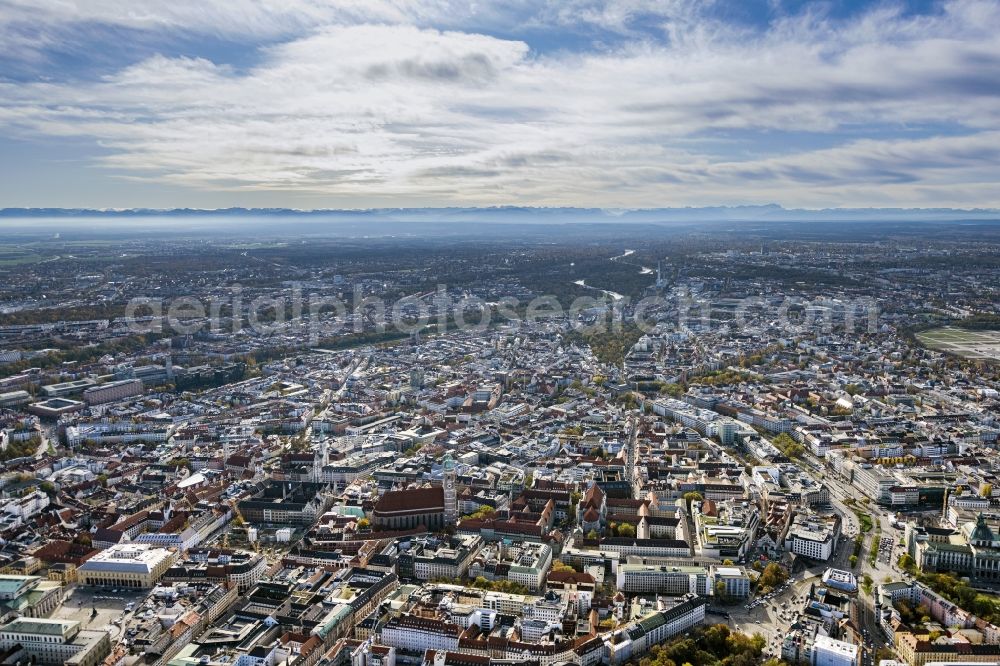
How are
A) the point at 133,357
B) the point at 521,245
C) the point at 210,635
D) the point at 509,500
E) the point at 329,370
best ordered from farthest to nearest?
1. the point at 521,245
2. the point at 133,357
3. the point at 329,370
4. the point at 509,500
5. the point at 210,635

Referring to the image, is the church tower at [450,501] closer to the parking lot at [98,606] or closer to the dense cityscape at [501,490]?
the dense cityscape at [501,490]

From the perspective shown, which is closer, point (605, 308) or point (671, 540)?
point (671, 540)

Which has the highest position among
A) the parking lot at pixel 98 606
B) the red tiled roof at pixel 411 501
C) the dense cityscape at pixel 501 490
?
the red tiled roof at pixel 411 501

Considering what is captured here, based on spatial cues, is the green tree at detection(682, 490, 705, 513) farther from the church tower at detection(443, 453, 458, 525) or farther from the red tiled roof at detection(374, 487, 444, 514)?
the red tiled roof at detection(374, 487, 444, 514)

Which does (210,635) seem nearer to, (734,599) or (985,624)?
(734,599)

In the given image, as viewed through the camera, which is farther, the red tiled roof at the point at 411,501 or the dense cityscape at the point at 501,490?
the red tiled roof at the point at 411,501

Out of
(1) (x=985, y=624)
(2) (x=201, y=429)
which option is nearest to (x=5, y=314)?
(2) (x=201, y=429)

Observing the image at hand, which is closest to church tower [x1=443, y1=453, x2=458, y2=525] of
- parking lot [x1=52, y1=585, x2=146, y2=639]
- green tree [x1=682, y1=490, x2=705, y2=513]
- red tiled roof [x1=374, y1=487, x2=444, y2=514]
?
red tiled roof [x1=374, y1=487, x2=444, y2=514]

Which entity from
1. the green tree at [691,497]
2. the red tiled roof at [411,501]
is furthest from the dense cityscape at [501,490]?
the green tree at [691,497]
